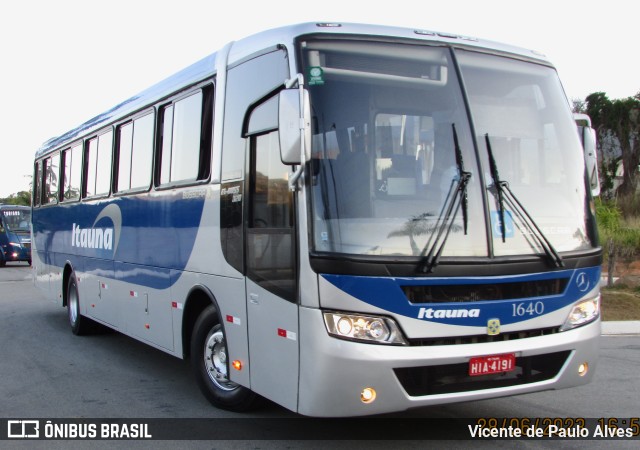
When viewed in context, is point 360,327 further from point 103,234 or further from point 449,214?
point 103,234

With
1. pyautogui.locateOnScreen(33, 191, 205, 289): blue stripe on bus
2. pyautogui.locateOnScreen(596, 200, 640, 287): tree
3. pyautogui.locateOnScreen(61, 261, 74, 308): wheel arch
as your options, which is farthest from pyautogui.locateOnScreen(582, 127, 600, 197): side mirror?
pyautogui.locateOnScreen(596, 200, 640, 287): tree

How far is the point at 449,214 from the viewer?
5348mm

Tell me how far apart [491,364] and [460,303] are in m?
0.52

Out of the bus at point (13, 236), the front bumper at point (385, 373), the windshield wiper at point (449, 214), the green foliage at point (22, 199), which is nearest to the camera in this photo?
the front bumper at point (385, 373)

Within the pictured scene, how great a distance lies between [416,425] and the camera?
6.52m

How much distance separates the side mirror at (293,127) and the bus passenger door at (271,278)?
45 cm

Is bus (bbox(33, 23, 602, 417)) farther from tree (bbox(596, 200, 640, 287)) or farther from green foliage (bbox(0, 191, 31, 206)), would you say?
green foliage (bbox(0, 191, 31, 206))

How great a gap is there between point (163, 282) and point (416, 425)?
3285 mm

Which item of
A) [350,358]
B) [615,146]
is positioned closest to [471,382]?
[350,358]

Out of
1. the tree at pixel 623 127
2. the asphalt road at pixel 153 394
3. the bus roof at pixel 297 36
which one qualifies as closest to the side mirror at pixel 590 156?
the bus roof at pixel 297 36

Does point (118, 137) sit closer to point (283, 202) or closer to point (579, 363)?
point (283, 202)

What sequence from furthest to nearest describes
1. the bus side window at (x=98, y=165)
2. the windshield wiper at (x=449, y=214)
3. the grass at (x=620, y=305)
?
1. the grass at (x=620, y=305)
2. the bus side window at (x=98, y=165)
3. the windshield wiper at (x=449, y=214)

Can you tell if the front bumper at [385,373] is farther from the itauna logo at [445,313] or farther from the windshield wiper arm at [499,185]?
the windshield wiper arm at [499,185]

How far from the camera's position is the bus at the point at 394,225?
5.13 metres
